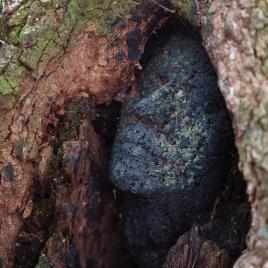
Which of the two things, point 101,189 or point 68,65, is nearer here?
point 68,65

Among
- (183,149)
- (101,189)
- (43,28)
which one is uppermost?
(43,28)

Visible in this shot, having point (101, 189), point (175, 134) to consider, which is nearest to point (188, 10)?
point (175, 134)

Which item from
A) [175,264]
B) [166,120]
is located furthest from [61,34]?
[175,264]

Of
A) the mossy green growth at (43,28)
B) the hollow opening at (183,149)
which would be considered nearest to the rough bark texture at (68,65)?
the mossy green growth at (43,28)

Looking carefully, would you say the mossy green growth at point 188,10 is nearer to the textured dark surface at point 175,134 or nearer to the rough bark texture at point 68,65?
the rough bark texture at point 68,65

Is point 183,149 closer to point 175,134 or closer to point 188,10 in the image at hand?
point 175,134

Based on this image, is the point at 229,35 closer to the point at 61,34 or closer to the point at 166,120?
the point at 166,120
